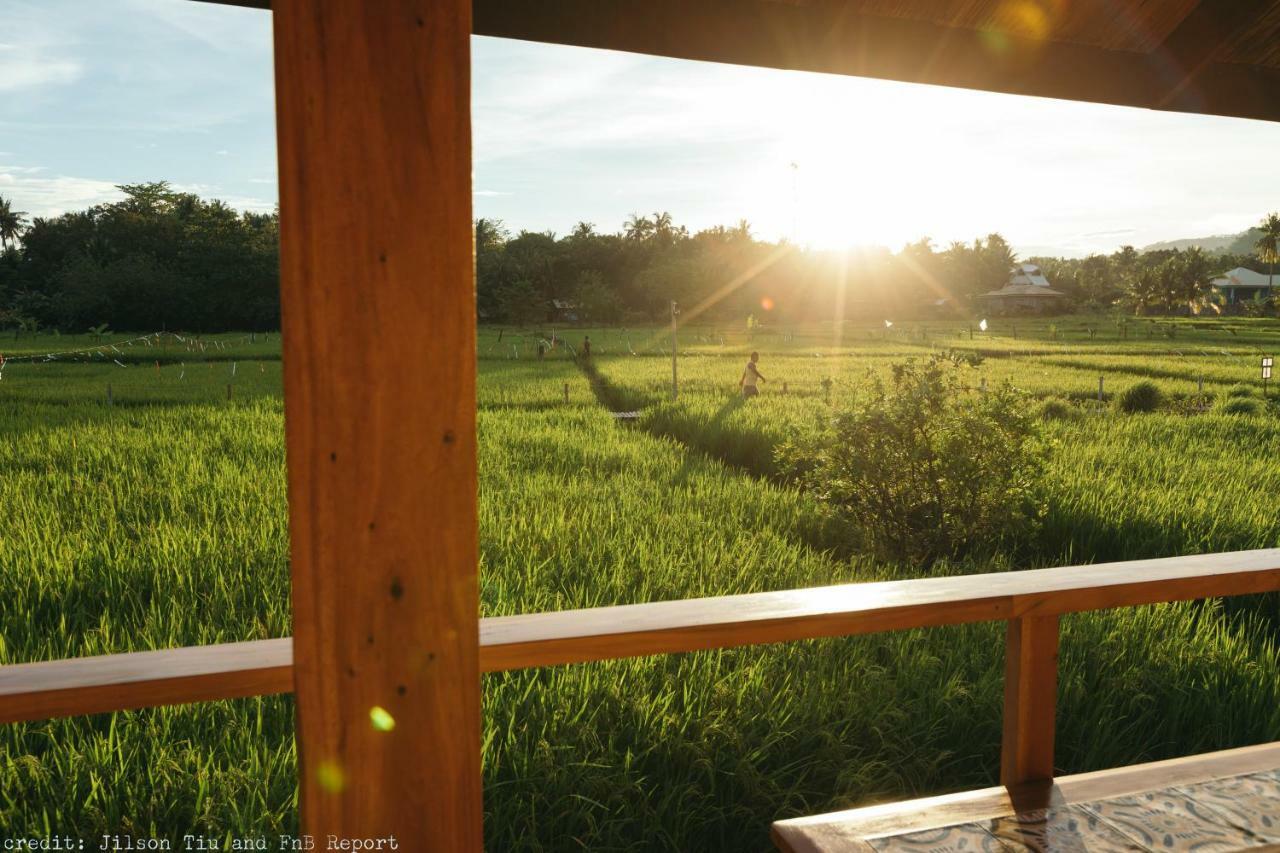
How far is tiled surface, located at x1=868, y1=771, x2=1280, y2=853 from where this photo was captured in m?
1.43

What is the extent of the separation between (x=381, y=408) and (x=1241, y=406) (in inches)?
593

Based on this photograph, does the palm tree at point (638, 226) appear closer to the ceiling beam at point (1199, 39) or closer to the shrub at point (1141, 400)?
the shrub at point (1141, 400)

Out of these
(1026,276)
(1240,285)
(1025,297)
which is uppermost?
(1026,276)

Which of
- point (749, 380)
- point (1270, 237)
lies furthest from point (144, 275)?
point (1270, 237)

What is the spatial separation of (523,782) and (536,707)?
32cm

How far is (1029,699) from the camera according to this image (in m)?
1.63

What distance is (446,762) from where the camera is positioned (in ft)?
3.28

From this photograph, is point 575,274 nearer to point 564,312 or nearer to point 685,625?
point 564,312

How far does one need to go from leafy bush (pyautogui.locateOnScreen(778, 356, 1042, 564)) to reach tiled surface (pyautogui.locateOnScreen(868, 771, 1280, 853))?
3.74 m

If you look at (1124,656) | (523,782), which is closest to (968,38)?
(523,782)

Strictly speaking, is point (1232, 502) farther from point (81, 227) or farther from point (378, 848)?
point (81, 227)

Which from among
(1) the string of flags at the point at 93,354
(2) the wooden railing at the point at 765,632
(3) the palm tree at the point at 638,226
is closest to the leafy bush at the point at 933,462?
(2) the wooden railing at the point at 765,632

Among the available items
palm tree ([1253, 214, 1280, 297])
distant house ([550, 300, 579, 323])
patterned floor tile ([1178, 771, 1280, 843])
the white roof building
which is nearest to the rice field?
patterned floor tile ([1178, 771, 1280, 843])

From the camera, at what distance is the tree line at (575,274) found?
127 feet
